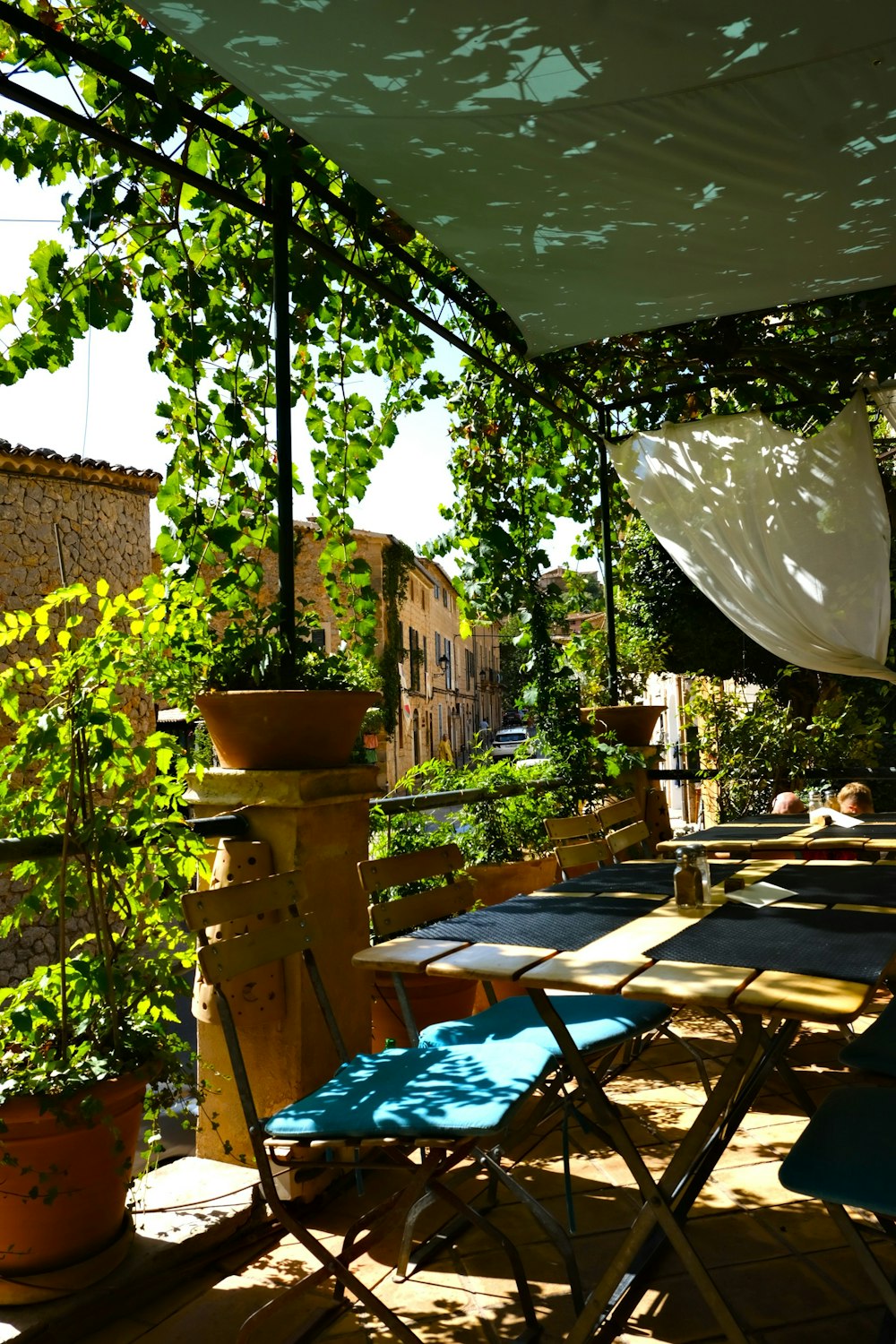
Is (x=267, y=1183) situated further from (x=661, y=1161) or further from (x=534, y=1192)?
(x=661, y=1161)

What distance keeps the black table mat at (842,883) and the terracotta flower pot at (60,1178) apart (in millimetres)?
1486

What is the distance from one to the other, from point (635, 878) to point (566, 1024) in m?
0.51

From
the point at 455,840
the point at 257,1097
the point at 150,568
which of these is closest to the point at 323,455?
the point at 455,840

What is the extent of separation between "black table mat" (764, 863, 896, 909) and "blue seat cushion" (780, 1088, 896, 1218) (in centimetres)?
45

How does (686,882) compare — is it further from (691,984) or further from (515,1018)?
(691,984)

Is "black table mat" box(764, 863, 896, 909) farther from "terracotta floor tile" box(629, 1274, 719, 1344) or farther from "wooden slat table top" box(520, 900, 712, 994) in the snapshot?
"terracotta floor tile" box(629, 1274, 719, 1344)

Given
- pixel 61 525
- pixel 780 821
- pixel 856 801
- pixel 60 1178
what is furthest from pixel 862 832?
pixel 61 525

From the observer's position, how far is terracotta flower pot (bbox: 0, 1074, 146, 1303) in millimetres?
1696

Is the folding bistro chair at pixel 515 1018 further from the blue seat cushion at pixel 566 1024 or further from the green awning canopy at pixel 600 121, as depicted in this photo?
the green awning canopy at pixel 600 121

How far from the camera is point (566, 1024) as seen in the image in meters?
2.19

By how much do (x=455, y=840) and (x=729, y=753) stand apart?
3880 mm

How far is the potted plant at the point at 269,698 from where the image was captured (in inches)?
96.3

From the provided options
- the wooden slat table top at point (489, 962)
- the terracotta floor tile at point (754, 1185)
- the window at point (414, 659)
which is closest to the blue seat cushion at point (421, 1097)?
the wooden slat table top at point (489, 962)

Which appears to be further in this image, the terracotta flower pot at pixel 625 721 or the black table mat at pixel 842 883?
the terracotta flower pot at pixel 625 721
